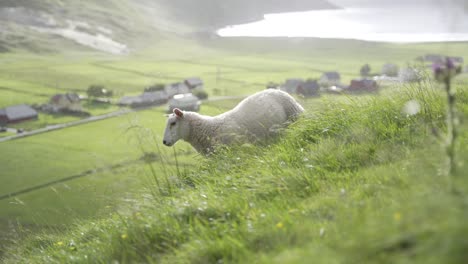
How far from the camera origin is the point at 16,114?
82750mm

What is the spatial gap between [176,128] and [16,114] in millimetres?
81144

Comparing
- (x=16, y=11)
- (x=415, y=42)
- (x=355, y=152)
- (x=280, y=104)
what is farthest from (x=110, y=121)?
(x=16, y=11)

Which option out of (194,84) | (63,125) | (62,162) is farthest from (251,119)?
(194,84)

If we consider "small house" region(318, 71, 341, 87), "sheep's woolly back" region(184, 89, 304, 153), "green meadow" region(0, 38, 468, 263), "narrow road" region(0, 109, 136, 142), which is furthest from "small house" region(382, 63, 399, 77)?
"green meadow" region(0, 38, 468, 263)

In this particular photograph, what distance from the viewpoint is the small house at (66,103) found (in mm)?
89000

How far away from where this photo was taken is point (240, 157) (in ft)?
25.6

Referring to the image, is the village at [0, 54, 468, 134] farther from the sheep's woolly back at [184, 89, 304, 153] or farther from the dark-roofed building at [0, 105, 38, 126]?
the sheep's woolly back at [184, 89, 304, 153]

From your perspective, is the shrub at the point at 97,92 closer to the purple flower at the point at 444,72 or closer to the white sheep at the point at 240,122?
the white sheep at the point at 240,122

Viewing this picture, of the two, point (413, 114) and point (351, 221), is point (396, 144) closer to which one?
point (413, 114)

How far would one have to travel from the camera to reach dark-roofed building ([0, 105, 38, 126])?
8125cm

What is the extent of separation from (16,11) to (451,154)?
215419 mm

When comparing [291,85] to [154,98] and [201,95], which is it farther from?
[154,98]

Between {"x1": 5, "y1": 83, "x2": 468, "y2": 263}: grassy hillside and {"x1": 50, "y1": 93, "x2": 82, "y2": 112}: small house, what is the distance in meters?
86.4

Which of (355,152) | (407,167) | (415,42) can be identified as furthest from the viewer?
(415,42)
